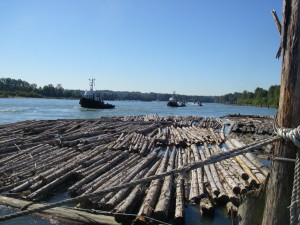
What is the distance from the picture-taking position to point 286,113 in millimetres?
3139

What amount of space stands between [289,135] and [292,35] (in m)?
1.10

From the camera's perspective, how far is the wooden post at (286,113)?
2996 mm

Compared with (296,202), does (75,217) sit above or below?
below

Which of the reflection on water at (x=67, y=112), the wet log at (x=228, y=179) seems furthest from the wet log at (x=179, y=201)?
the reflection on water at (x=67, y=112)

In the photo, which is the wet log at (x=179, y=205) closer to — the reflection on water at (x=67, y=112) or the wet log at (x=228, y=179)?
the wet log at (x=228, y=179)

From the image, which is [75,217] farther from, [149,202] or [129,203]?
[149,202]

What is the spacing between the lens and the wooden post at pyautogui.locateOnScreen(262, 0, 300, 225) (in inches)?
118

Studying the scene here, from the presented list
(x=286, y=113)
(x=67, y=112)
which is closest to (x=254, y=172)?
(x=286, y=113)

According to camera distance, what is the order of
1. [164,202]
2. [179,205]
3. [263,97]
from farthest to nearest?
[263,97]
[179,205]
[164,202]

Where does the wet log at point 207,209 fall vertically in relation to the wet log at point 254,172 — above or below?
below

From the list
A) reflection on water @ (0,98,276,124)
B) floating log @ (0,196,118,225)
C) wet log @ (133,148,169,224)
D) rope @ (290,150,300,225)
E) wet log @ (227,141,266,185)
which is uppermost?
rope @ (290,150,300,225)

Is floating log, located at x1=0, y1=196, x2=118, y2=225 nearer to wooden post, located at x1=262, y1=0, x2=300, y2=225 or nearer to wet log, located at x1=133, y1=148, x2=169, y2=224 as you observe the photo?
wet log, located at x1=133, y1=148, x2=169, y2=224

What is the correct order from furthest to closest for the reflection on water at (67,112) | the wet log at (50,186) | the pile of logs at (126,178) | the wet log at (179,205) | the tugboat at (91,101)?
the tugboat at (91,101), the reflection on water at (67,112), the wet log at (50,186), the pile of logs at (126,178), the wet log at (179,205)

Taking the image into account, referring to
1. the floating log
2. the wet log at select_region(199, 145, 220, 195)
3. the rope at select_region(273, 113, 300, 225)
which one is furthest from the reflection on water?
the rope at select_region(273, 113, 300, 225)
